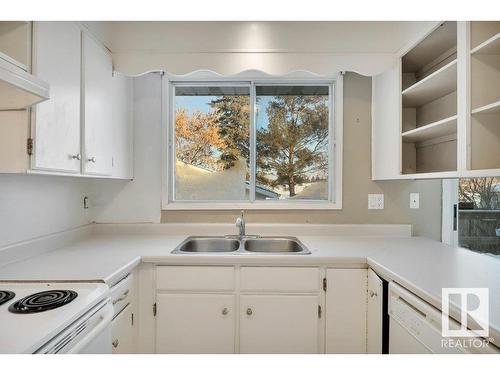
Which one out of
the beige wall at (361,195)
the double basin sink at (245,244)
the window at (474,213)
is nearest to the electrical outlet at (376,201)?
the beige wall at (361,195)

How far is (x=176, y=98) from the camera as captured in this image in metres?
2.31

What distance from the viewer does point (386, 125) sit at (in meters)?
1.96

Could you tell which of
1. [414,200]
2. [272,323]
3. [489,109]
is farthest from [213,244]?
[489,109]

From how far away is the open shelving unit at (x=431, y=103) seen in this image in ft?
5.02

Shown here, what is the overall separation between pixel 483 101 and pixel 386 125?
71cm

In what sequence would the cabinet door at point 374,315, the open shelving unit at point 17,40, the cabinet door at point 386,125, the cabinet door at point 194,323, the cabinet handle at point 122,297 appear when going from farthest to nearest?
the cabinet door at point 386,125, the cabinet door at point 194,323, the cabinet door at point 374,315, the cabinet handle at point 122,297, the open shelving unit at point 17,40

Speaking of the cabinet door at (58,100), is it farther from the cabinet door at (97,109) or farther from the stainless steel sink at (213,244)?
the stainless steel sink at (213,244)

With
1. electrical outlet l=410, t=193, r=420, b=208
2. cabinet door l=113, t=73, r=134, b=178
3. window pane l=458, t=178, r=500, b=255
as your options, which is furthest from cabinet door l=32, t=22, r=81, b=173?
window pane l=458, t=178, r=500, b=255

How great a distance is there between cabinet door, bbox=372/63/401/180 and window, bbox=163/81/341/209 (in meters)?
0.36

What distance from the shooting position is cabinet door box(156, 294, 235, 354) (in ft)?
5.22

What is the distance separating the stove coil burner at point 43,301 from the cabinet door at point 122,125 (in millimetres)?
995

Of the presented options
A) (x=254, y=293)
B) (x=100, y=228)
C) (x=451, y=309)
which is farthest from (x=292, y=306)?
(x=100, y=228)

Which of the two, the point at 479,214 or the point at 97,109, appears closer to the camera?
the point at 97,109
